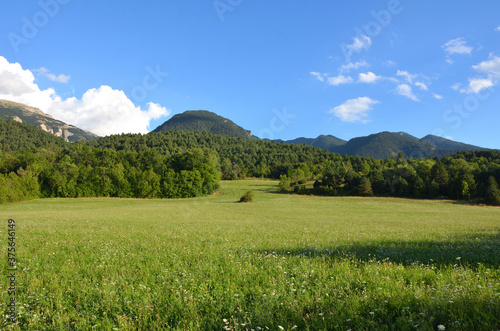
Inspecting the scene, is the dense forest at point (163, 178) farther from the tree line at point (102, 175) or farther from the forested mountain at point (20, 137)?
the forested mountain at point (20, 137)

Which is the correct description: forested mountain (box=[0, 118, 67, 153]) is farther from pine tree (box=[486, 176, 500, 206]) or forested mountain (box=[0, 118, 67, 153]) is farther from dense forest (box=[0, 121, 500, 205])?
pine tree (box=[486, 176, 500, 206])

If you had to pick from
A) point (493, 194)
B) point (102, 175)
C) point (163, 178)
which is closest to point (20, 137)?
point (102, 175)

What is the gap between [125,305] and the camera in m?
4.98

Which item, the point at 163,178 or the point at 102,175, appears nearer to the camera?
the point at 102,175

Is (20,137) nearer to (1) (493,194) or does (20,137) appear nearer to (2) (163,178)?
(2) (163,178)

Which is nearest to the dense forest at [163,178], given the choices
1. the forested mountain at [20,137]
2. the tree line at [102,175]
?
the tree line at [102,175]

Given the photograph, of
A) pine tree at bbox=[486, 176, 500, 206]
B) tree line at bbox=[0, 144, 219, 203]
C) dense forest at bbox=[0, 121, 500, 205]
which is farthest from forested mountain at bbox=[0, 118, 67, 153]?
pine tree at bbox=[486, 176, 500, 206]

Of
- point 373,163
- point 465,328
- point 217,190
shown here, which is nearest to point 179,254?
point 465,328

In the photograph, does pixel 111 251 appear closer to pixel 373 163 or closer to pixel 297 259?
pixel 297 259

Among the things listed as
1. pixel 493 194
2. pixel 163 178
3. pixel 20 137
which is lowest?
pixel 493 194

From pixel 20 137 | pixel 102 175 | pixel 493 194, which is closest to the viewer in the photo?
pixel 493 194

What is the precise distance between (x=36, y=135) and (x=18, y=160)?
127761mm

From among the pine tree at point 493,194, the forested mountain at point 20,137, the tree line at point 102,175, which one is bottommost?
the pine tree at point 493,194

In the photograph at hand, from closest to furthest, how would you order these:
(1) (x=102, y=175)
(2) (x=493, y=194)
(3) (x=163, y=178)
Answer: (2) (x=493, y=194) → (1) (x=102, y=175) → (3) (x=163, y=178)
